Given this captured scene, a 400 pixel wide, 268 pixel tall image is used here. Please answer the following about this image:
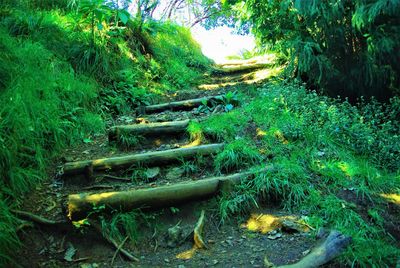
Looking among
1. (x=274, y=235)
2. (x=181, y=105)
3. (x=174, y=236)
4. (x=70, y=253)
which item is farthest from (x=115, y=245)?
(x=181, y=105)

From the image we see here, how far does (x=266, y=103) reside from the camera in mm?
5480

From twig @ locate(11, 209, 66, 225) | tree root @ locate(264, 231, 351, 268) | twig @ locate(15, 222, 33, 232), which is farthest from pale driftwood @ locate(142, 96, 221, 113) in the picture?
tree root @ locate(264, 231, 351, 268)

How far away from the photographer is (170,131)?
4840 mm

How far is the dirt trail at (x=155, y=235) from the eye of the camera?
289 centimetres

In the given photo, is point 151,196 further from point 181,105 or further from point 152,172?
point 181,105

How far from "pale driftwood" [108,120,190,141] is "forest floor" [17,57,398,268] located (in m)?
0.43

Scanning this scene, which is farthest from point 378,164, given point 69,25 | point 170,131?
point 69,25

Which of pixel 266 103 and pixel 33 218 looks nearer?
pixel 33 218

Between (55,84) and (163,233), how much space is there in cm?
252

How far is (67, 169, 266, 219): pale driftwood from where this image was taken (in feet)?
10.3

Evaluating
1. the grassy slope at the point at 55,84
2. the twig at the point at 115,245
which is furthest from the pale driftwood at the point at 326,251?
the grassy slope at the point at 55,84

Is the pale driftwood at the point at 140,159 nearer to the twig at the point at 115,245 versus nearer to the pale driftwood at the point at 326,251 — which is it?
the twig at the point at 115,245

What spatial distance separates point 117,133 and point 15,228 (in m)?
1.89

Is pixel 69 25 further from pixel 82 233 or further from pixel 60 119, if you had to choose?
pixel 82 233
